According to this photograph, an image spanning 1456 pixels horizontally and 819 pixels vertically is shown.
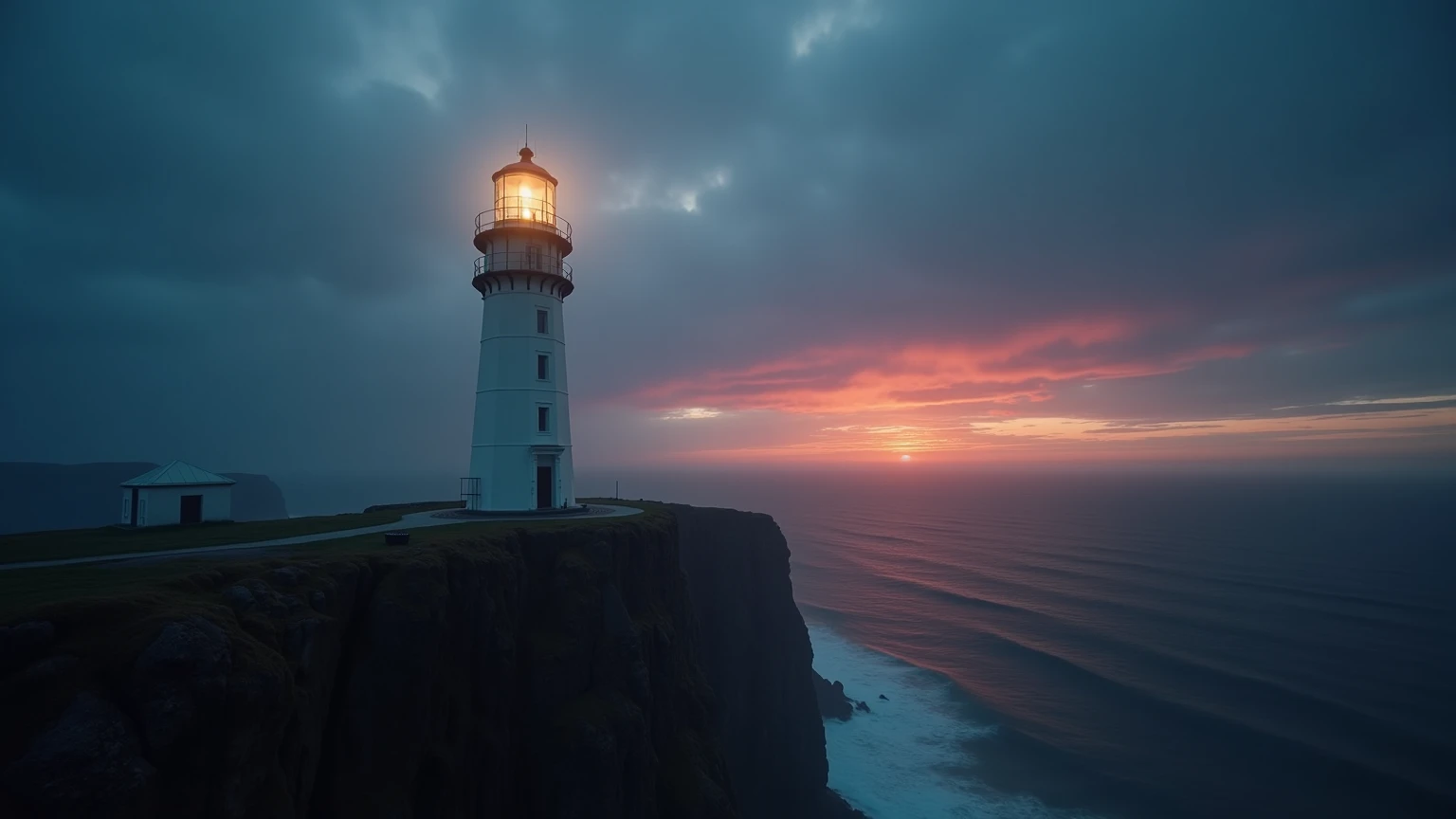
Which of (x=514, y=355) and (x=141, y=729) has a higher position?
(x=514, y=355)

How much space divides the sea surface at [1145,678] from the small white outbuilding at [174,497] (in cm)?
3606

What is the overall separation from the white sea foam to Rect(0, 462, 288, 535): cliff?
11610 cm

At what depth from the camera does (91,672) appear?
7.62 meters

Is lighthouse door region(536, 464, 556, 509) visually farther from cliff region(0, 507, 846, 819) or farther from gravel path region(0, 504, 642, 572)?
cliff region(0, 507, 846, 819)

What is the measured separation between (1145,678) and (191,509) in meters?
59.1

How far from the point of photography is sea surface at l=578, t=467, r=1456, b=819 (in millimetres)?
32656

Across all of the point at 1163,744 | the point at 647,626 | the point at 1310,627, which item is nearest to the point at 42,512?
the point at 647,626

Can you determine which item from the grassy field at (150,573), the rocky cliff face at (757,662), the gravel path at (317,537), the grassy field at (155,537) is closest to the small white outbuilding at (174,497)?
the grassy field at (155,537)

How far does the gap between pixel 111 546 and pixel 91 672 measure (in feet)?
46.8

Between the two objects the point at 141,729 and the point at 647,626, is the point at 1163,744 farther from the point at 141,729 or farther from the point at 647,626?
the point at 141,729

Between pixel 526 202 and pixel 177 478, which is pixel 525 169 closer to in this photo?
pixel 526 202

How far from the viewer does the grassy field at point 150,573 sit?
382 inches

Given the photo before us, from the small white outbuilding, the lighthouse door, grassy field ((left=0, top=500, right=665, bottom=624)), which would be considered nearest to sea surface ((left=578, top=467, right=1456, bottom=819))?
the lighthouse door

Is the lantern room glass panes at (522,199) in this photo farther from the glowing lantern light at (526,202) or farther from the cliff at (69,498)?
the cliff at (69,498)
